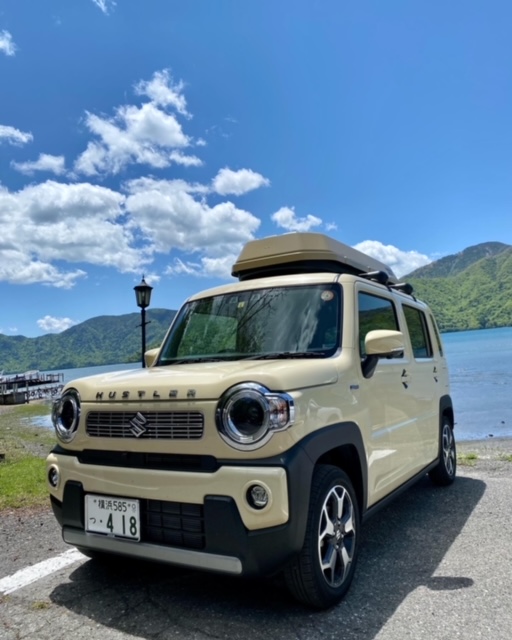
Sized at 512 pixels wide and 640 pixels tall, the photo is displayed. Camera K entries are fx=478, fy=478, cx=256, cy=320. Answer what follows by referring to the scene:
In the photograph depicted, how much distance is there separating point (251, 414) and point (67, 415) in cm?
135

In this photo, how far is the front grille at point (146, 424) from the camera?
258cm

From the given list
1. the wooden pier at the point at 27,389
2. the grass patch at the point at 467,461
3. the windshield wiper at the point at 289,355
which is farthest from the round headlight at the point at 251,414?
the wooden pier at the point at 27,389

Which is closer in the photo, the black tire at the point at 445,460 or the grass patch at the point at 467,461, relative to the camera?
the black tire at the point at 445,460

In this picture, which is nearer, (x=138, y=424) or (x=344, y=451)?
(x=138, y=424)

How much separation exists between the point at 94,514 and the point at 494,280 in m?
192

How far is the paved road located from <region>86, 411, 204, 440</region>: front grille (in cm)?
103

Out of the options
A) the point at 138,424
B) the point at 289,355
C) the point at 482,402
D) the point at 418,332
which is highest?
the point at 418,332

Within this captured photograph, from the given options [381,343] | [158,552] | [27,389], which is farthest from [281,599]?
[27,389]

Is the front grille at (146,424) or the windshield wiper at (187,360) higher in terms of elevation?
the windshield wiper at (187,360)

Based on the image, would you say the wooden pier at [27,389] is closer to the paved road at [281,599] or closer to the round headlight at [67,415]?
the paved road at [281,599]

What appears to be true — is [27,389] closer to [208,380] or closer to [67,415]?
[67,415]

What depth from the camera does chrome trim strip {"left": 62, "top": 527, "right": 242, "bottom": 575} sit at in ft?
7.88

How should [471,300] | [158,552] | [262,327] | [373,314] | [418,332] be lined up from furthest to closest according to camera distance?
1. [471,300]
2. [418,332]
3. [373,314]
4. [262,327]
5. [158,552]

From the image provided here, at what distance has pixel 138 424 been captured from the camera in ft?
8.97
